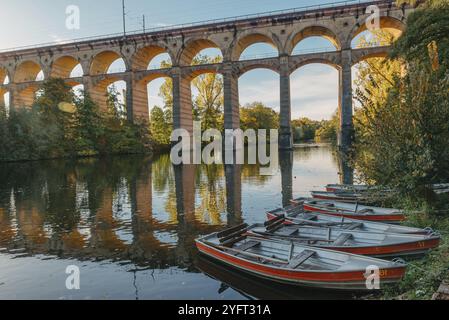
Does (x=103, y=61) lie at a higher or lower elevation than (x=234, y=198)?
higher

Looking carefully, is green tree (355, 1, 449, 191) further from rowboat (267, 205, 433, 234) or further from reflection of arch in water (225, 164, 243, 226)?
reflection of arch in water (225, 164, 243, 226)

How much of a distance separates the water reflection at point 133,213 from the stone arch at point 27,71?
38.5 m

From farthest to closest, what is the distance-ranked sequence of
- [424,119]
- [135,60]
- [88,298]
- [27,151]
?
1. [135,60]
2. [27,151]
3. [424,119]
4. [88,298]

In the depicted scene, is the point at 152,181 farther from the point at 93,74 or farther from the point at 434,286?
the point at 93,74

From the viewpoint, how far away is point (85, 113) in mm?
46188

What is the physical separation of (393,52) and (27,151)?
4169 cm

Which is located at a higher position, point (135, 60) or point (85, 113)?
point (135, 60)

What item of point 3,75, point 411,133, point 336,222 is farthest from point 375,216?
point 3,75

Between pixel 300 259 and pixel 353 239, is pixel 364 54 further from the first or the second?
pixel 300 259

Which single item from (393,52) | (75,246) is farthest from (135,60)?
(75,246)

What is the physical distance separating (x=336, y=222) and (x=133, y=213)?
820 cm

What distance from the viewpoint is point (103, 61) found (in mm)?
51969

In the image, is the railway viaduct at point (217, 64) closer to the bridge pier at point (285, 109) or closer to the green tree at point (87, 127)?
the bridge pier at point (285, 109)

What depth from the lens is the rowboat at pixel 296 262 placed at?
6.05 m
